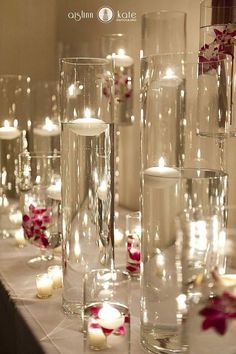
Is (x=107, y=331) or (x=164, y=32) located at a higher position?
(x=164, y=32)

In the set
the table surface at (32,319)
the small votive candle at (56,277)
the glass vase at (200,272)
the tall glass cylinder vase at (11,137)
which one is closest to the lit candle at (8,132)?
the tall glass cylinder vase at (11,137)

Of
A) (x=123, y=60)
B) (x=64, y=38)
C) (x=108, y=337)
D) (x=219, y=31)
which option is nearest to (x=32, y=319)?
(x=108, y=337)

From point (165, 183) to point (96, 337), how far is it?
0.82ft

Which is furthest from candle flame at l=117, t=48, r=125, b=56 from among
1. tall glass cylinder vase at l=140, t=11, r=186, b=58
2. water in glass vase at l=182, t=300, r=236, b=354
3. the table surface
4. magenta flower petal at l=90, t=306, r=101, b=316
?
water in glass vase at l=182, t=300, r=236, b=354

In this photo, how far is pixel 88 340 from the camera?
0.84 m

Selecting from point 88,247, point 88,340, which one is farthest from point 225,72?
point 88,340

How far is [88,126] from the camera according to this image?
1.01 m

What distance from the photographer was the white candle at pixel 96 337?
2.71ft

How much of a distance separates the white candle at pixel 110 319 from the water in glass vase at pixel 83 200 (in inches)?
7.5

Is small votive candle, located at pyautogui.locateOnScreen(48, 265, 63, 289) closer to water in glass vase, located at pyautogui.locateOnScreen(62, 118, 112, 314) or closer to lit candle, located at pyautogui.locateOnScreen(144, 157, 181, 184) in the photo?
water in glass vase, located at pyautogui.locateOnScreen(62, 118, 112, 314)

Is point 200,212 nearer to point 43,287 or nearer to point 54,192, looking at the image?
point 43,287

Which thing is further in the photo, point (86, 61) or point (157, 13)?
point (157, 13)

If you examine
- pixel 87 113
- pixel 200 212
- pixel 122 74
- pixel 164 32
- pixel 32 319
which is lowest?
pixel 32 319

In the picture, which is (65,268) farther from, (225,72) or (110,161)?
(225,72)
